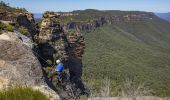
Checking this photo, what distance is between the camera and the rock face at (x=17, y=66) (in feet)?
34.7

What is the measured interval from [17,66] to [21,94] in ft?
9.36

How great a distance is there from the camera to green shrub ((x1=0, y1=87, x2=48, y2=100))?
8.33m

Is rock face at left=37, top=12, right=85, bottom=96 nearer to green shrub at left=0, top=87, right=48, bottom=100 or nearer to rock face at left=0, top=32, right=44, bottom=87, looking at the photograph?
rock face at left=0, top=32, right=44, bottom=87

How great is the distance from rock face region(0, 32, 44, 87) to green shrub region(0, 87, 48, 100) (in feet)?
4.44

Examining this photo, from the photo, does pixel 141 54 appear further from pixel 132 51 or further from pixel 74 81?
pixel 74 81

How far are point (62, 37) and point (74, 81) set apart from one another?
18.6 feet

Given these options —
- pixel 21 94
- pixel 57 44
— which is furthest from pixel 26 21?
pixel 21 94

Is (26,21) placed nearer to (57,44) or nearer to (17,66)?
(57,44)

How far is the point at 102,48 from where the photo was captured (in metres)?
180

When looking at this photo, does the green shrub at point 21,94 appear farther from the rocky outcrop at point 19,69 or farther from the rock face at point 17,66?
the rock face at point 17,66

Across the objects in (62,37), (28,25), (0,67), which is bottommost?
(62,37)

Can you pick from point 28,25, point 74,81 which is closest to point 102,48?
point 74,81

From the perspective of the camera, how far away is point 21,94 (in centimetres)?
852

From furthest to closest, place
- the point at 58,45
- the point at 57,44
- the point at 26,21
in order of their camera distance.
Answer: the point at 57,44, the point at 58,45, the point at 26,21
